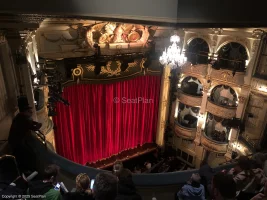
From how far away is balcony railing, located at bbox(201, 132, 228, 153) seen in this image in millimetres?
11047

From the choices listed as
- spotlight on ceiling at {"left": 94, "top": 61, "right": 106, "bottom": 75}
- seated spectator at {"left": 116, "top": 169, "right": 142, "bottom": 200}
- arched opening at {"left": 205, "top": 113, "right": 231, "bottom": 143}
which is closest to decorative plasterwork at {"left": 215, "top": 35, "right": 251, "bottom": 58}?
arched opening at {"left": 205, "top": 113, "right": 231, "bottom": 143}

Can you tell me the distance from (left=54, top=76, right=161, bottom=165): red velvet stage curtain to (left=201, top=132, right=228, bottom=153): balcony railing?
289 centimetres

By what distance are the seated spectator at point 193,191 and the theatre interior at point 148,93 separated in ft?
15.4

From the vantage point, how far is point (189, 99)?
39.1ft

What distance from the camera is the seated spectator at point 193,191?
286 cm

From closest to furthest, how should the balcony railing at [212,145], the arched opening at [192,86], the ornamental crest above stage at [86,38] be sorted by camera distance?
the ornamental crest above stage at [86,38] → the balcony railing at [212,145] → the arched opening at [192,86]

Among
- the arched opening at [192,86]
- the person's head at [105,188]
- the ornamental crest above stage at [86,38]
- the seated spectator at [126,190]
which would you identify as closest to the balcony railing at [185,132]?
the arched opening at [192,86]

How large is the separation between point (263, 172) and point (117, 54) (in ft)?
25.5

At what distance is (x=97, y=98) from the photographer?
10570 millimetres

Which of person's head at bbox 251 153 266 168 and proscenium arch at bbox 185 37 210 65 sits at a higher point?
proscenium arch at bbox 185 37 210 65

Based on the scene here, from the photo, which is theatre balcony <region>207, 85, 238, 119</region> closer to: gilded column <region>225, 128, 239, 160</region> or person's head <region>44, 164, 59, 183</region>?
gilded column <region>225, 128, 239, 160</region>

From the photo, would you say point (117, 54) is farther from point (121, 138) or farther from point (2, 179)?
Answer: point (2, 179)

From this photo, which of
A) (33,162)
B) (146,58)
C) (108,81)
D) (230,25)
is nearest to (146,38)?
(146,58)

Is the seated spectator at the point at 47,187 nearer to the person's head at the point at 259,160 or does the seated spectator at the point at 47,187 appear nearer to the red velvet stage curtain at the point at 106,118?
the person's head at the point at 259,160
